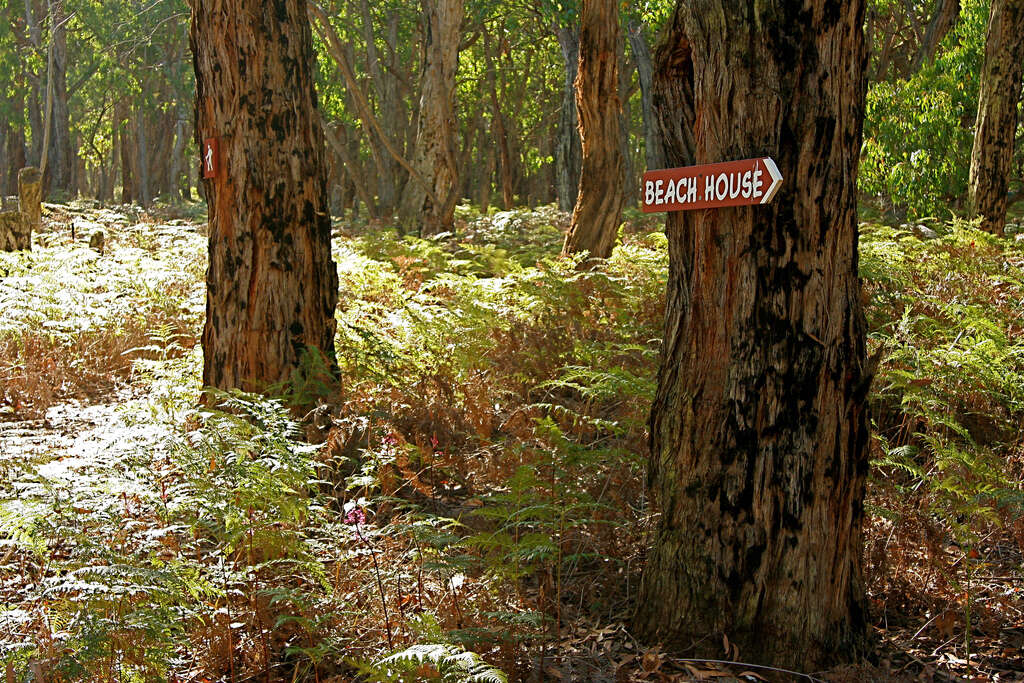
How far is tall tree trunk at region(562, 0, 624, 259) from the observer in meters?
9.63

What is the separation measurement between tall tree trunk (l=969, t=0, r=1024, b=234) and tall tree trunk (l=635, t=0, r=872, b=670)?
26.7ft

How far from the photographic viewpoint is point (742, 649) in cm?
329

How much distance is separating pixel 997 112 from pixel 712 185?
9.08 m

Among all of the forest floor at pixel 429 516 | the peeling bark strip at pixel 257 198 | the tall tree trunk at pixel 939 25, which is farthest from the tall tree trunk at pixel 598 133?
the tall tree trunk at pixel 939 25

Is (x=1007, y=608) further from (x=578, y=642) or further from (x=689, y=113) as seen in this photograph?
(x=689, y=113)

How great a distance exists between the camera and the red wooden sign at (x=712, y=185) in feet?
9.99

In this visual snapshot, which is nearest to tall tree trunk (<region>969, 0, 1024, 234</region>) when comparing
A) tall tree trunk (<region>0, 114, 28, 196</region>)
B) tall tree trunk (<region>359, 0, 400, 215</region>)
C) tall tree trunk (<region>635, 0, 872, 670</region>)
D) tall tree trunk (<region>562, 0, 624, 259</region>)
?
tall tree trunk (<region>562, 0, 624, 259</region>)

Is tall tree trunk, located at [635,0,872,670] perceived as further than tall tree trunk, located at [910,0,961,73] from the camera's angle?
No

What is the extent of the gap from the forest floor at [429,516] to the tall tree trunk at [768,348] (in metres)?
0.25

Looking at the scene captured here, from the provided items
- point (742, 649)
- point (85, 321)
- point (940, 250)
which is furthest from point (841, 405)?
point (940, 250)

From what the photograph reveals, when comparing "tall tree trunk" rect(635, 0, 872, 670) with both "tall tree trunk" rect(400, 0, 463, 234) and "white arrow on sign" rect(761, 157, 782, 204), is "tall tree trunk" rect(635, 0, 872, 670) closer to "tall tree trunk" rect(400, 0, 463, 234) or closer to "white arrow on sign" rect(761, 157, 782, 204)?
"white arrow on sign" rect(761, 157, 782, 204)

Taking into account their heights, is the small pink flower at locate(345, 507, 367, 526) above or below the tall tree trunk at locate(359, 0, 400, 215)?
below

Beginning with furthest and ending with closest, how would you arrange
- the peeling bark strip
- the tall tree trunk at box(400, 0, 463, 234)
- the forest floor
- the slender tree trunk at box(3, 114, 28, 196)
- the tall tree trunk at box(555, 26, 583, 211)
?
the slender tree trunk at box(3, 114, 28, 196), the tall tree trunk at box(555, 26, 583, 211), the tall tree trunk at box(400, 0, 463, 234), the peeling bark strip, the forest floor

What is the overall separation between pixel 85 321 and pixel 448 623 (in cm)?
512
